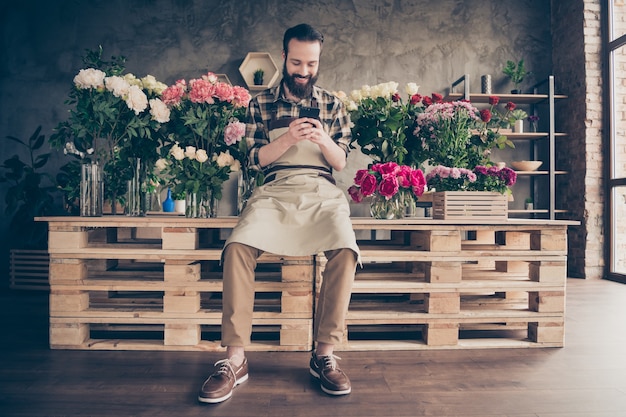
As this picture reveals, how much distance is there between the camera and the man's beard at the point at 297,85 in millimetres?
2027

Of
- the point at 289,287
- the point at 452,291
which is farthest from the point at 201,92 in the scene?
the point at 452,291

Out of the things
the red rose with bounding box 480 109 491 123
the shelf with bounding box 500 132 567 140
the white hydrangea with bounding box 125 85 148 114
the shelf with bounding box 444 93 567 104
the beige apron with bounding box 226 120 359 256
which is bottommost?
the beige apron with bounding box 226 120 359 256

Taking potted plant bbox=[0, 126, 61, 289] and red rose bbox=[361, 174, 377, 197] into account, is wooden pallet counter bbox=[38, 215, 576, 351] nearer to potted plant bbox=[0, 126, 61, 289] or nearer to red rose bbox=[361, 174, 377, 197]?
red rose bbox=[361, 174, 377, 197]

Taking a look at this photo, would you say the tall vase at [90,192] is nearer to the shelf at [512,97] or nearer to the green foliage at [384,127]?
the green foliage at [384,127]

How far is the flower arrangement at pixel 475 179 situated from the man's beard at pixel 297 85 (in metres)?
0.72

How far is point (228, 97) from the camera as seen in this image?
7.00ft

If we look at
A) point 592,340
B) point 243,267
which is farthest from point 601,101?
point 243,267

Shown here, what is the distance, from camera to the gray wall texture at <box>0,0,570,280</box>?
5.08 m

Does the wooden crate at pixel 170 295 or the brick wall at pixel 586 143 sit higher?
the brick wall at pixel 586 143

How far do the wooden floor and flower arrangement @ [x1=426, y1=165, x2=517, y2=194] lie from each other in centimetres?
76

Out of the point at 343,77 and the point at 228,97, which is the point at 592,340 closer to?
the point at 228,97

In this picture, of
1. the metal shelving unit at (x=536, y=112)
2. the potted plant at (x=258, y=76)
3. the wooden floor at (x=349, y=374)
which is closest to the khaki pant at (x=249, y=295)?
the wooden floor at (x=349, y=374)

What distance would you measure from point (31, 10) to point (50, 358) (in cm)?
480

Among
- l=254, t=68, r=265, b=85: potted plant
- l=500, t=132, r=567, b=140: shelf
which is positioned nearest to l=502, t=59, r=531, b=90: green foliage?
l=500, t=132, r=567, b=140: shelf
